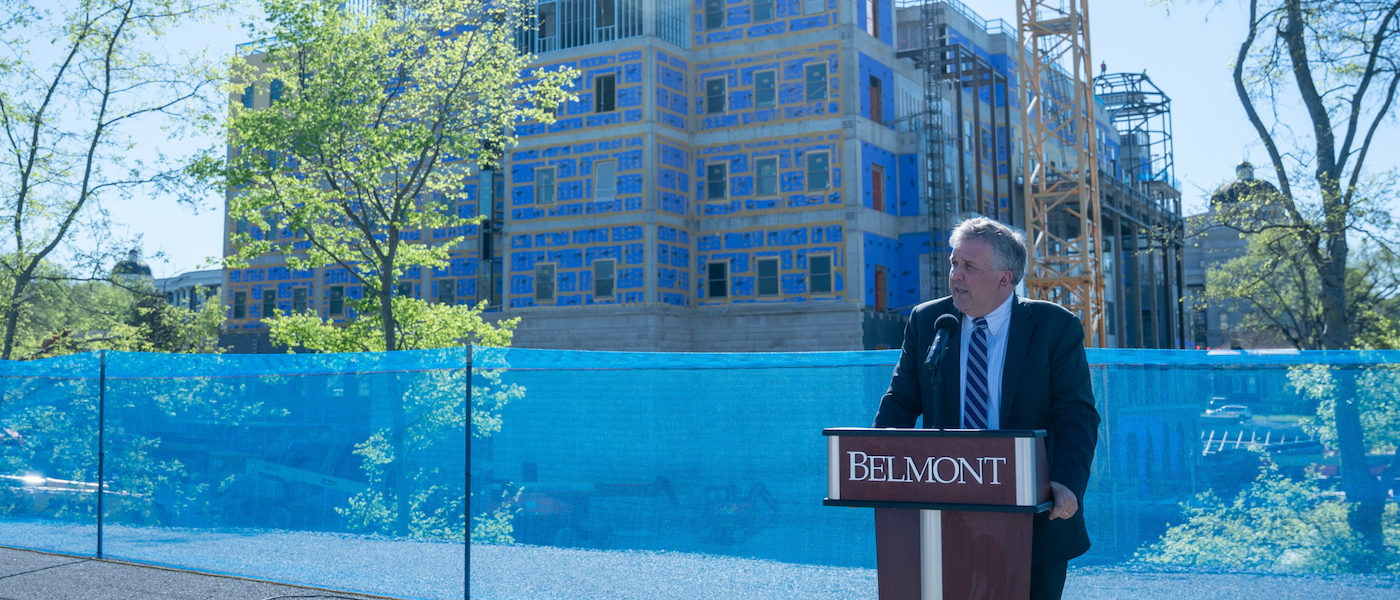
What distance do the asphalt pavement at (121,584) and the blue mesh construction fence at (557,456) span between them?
0.80ft

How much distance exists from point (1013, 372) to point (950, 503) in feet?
2.32

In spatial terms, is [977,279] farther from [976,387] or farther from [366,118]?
[366,118]

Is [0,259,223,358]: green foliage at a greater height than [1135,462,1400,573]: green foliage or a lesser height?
greater

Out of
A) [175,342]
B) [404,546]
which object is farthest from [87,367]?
[175,342]

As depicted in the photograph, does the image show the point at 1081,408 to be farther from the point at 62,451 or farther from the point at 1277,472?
the point at 62,451

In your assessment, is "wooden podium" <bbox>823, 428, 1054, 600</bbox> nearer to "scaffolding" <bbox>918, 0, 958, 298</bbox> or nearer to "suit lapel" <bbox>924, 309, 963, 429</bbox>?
"suit lapel" <bbox>924, 309, 963, 429</bbox>

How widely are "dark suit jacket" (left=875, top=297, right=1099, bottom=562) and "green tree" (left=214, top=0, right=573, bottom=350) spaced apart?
71.6ft

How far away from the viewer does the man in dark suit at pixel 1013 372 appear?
14.0 feet

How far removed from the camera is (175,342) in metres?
57.8

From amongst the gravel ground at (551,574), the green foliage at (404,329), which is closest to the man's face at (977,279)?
the gravel ground at (551,574)

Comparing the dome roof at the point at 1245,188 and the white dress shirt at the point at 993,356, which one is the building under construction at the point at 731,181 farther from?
the white dress shirt at the point at 993,356

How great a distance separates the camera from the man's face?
442cm

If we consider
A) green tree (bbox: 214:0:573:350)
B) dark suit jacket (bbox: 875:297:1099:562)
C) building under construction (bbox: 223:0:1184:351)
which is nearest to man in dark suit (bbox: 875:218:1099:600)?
dark suit jacket (bbox: 875:297:1099:562)

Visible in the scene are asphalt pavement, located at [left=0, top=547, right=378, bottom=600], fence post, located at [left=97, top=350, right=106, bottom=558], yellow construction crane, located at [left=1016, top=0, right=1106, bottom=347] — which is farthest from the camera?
yellow construction crane, located at [left=1016, top=0, right=1106, bottom=347]
